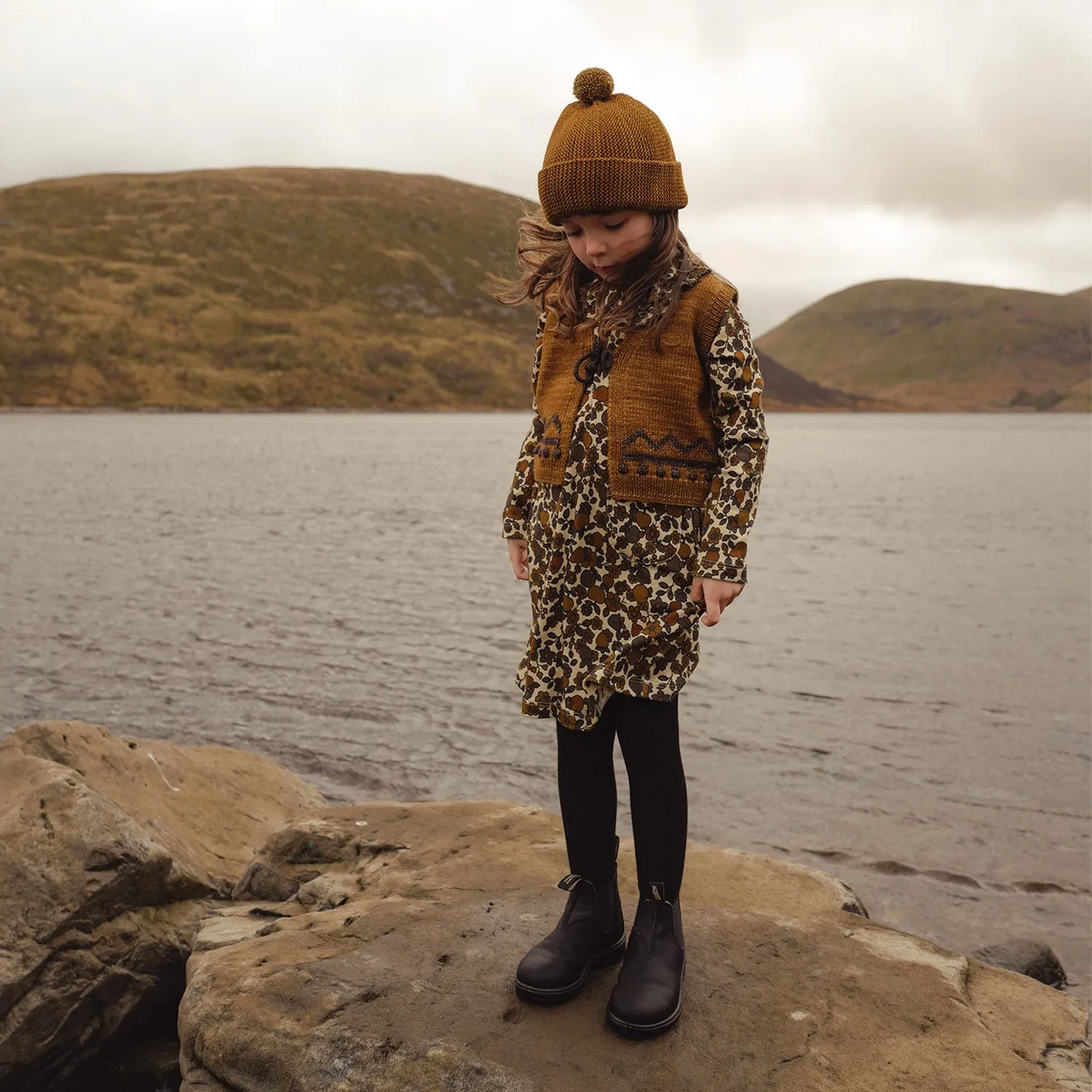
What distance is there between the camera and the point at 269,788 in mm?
6910

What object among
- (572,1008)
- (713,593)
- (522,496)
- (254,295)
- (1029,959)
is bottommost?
(1029,959)

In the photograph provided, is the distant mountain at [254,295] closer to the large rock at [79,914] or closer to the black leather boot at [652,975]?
the large rock at [79,914]

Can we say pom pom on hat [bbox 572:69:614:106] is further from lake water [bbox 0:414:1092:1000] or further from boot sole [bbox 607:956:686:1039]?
lake water [bbox 0:414:1092:1000]

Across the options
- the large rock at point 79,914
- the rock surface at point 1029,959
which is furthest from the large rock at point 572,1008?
the rock surface at point 1029,959

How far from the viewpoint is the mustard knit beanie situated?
323 centimetres

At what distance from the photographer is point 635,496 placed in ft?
10.9

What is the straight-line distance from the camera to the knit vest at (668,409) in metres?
3.34

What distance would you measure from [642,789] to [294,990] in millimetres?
1239

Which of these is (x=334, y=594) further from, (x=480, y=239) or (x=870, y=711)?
(x=480, y=239)

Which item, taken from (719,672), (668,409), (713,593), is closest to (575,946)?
(713,593)

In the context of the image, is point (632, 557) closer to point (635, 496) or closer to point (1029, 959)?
point (635, 496)

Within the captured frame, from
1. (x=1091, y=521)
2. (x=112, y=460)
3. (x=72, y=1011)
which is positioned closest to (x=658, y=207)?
(x=72, y=1011)

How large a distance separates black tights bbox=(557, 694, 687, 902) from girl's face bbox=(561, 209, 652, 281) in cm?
132

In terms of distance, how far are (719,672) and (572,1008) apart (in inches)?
345
